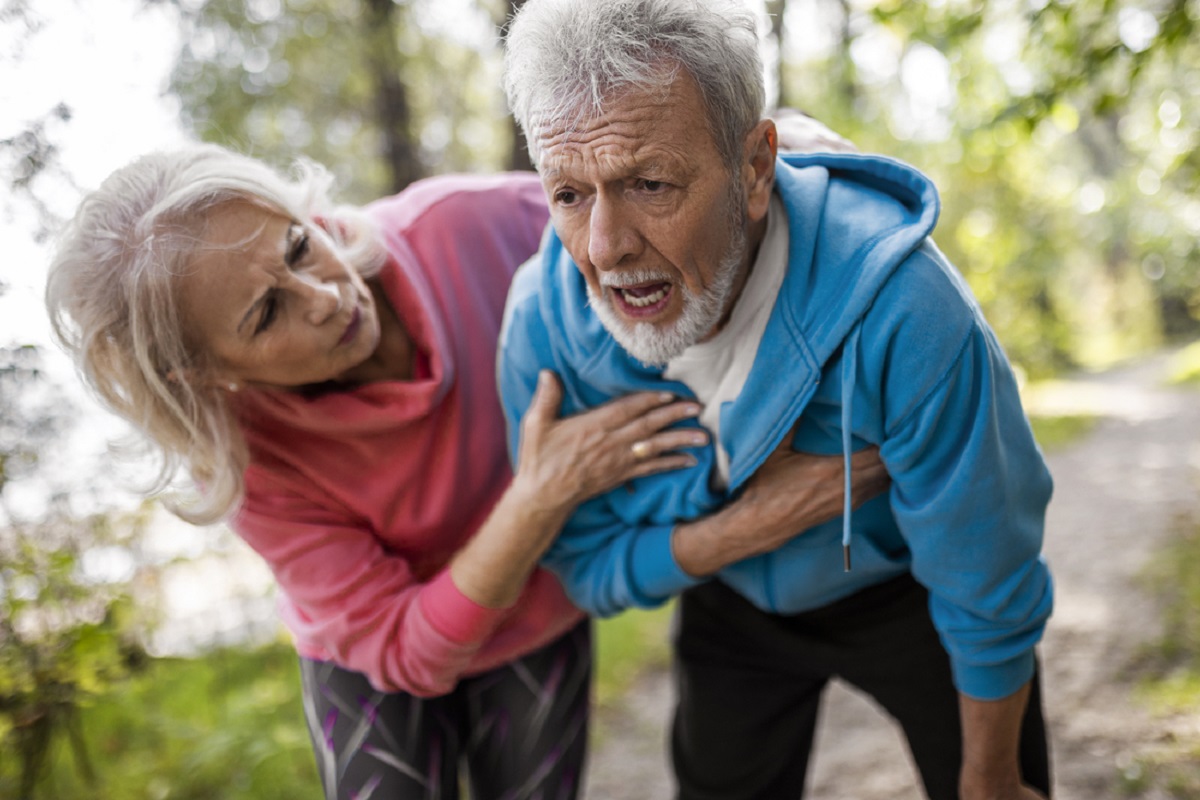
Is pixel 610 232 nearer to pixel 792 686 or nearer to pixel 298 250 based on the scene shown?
pixel 298 250

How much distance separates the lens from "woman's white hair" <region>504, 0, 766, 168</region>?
1349mm

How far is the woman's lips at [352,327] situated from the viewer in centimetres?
192

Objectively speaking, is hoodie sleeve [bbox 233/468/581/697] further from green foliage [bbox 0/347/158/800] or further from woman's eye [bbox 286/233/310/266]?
green foliage [bbox 0/347/158/800]

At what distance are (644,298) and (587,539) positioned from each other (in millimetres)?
712

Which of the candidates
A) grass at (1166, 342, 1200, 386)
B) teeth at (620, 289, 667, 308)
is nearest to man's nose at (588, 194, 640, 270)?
teeth at (620, 289, 667, 308)

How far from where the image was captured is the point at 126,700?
3.69 metres

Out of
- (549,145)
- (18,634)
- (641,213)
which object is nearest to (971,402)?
(641,213)

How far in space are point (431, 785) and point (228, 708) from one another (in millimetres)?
1907

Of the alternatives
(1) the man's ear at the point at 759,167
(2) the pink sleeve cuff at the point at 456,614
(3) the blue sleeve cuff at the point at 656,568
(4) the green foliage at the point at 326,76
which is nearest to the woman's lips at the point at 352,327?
(2) the pink sleeve cuff at the point at 456,614

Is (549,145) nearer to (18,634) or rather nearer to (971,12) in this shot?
(971,12)

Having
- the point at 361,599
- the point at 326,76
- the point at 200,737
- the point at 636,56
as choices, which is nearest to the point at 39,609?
the point at 200,737

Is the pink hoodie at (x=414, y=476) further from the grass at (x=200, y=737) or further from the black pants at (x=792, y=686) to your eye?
the grass at (x=200, y=737)

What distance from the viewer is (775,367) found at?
1632 mm

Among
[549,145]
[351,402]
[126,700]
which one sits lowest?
[126,700]
